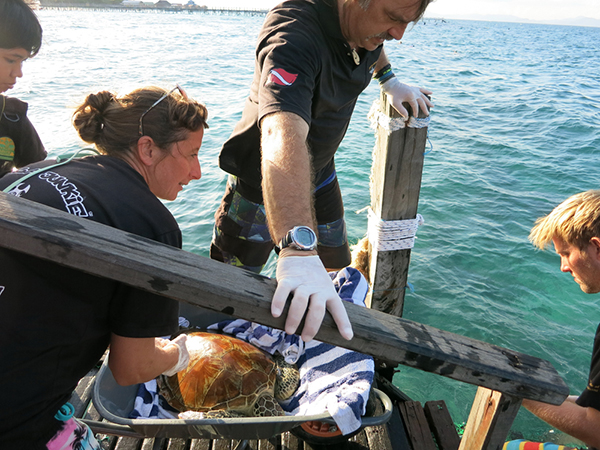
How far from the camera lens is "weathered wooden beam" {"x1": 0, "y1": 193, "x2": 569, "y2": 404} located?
3.16ft

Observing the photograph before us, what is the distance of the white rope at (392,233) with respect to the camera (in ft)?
10.8

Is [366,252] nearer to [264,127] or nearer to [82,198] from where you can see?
[264,127]

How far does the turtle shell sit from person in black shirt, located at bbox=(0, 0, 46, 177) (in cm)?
153

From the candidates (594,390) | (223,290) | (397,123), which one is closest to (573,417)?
(594,390)

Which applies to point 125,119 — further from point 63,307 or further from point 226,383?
point 226,383

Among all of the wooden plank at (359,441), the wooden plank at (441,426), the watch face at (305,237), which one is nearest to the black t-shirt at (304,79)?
the watch face at (305,237)

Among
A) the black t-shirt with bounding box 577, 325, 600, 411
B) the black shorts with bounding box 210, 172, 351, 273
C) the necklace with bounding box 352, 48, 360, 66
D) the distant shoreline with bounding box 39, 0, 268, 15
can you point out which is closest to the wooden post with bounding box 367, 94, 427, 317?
the black shorts with bounding box 210, 172, 351, 273

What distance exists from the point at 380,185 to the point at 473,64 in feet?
84.0

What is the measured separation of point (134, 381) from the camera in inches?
60.5

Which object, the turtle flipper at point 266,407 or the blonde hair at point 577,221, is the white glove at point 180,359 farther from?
the blonde hair at point 577,221

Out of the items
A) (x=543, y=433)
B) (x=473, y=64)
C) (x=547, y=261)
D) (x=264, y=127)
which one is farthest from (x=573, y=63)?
(x=264, y=127)

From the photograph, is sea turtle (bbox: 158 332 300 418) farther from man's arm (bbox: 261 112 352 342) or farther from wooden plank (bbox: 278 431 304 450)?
man's arm (bbox: 261 112 352 342)

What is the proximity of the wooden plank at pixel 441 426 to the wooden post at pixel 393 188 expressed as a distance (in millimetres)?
899

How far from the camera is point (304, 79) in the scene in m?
1.93
